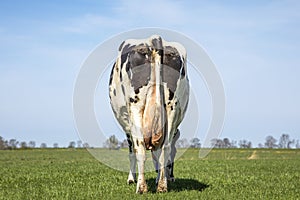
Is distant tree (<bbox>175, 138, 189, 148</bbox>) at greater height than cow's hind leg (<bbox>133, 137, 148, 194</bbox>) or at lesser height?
greater

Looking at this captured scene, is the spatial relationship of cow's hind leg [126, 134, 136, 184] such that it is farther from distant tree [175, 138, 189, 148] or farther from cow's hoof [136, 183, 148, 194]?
cow's hoof [136, 183, 148, 194]

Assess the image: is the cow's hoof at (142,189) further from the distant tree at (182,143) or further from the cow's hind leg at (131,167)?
the cow's hind leg at (131,167)

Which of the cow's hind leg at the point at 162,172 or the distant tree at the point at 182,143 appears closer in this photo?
the cow's hind leg at the point at 162,172

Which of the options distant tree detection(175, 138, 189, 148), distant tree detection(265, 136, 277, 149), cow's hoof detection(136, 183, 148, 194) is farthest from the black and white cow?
distant tree detection(265, 136, 277, 149)

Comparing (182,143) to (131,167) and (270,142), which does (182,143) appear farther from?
(270,142)

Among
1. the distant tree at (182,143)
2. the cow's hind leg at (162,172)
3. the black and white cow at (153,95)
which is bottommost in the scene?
the cow's hind leg at (162,172)

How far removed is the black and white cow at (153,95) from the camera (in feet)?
34.6

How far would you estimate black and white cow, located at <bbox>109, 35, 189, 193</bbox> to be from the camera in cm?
1055

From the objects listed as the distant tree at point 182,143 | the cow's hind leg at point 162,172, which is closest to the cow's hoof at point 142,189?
the cow's hind leg at point 162,172

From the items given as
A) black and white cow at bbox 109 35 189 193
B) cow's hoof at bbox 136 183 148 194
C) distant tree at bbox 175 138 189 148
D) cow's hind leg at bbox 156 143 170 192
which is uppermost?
black and white cow at bbox 109 35 189 193

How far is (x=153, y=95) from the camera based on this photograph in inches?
418

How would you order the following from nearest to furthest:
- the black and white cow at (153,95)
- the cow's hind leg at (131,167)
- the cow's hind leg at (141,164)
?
1. the black and white cow at (153,95)
2. the cow's hind leg at (141,164)
3. the cow's hind leg at (131,167)

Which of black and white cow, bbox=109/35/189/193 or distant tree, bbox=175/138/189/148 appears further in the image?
distant tree, bbox=175/138/189/148

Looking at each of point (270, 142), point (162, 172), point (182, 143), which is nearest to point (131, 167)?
point (182, 143)
